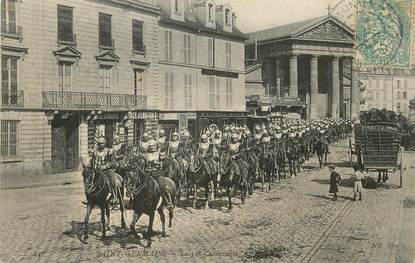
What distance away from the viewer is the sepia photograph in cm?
1130

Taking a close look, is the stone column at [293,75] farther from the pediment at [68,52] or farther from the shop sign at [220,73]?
the pediment at [68,52]

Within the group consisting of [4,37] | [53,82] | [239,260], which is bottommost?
[239,260]

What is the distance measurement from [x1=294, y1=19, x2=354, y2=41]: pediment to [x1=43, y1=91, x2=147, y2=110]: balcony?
121 ft

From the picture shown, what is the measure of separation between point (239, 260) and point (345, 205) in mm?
7135

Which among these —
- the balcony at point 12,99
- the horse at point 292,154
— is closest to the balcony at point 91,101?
the balcony at point 12,99

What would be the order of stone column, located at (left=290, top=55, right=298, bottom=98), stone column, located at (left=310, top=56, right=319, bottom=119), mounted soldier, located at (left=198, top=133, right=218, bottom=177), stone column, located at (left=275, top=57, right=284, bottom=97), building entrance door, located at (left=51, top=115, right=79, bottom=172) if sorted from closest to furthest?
mounted soldier, located at (left=198, top=133, right=218, bottom=177) → building entrance door, located at (left=51, top=115, right=79, bottom=172) → stone column, located at (left=290, top=55, right=298, bottom=98) → stone column, located at (left=310, top=56, right=319, bottom=119) → stone column, located at (left=275, top=57, right=284, bottom=97)

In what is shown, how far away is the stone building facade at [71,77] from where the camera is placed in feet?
74.4

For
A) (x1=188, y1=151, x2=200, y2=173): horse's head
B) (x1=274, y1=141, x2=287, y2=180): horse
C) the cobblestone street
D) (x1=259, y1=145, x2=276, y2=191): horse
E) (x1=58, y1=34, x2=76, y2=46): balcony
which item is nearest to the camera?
the cobblestone street

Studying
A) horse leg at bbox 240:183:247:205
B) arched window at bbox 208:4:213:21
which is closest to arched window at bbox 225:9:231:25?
arched window at bbox 208:4:213:21

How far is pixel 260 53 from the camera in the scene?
6725 centimetres

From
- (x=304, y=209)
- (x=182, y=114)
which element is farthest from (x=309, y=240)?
(x=182, y=114)

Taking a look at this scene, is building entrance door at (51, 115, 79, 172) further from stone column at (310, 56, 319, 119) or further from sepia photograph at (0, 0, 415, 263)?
stone column at (310, 56, 319, 119)

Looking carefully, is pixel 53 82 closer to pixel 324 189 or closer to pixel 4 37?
pixel 4 37

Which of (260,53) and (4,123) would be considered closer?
(4,123)
